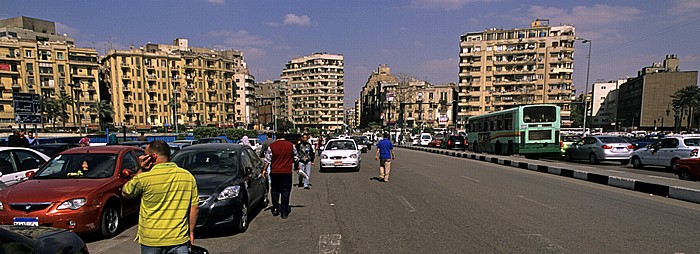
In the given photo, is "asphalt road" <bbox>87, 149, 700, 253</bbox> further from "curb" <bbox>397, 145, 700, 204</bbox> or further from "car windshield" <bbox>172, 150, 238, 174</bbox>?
"car windshield" <bbox>172, 150, 238, 174</bbox>

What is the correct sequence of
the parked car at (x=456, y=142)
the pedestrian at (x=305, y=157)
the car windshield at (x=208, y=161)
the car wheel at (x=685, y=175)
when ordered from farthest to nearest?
1. the parked car at (x=456, y=142)
2. the car wheel at (x=685, y=175)
3. the pedestrian at (x=305, y=157)
4. the car windshield at (x=208, y=161)

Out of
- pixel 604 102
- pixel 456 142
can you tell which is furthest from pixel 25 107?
pixel 604 102

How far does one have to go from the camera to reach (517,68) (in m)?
79.9

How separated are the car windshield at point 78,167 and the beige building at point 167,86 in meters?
70.8

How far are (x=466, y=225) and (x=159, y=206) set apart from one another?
4.97m

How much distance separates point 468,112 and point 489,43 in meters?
16.5

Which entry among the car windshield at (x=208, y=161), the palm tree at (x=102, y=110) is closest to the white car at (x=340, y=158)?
the car windshield at (x=208, y=161)

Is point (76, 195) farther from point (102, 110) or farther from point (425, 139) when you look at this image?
point (102, 110)

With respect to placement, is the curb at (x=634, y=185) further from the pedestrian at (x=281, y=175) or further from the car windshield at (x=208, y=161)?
the car windshield at (x=208, y=161)

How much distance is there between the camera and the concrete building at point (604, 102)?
12188 cm

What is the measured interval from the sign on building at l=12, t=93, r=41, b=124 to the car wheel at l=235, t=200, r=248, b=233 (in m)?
19.0

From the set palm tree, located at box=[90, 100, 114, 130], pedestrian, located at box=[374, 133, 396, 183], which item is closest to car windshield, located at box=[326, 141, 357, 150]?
pedestrian, located at box=[374, 133, 396, 183]

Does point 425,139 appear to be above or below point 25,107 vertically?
below

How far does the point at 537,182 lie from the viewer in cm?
1198
